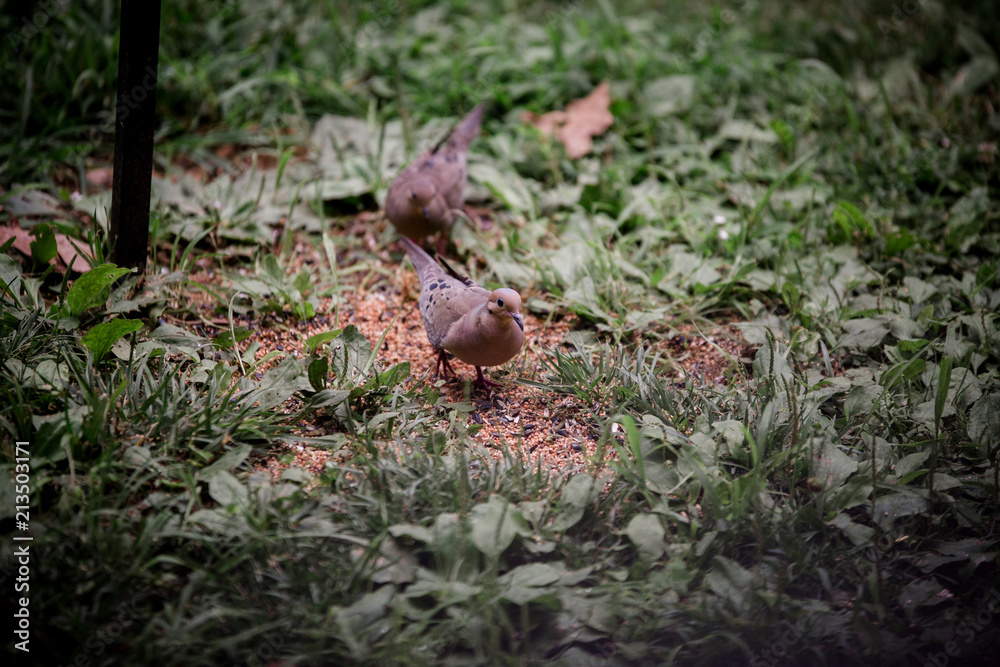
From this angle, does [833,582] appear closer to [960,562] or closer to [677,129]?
[960,562]

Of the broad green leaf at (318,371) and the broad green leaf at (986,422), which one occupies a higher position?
the broad green leaf at (318,371)

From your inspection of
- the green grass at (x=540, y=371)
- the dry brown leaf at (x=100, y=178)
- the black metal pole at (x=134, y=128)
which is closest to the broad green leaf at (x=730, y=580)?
the green grass at (x=540, y=371)

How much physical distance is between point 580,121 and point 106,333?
3.50 metres

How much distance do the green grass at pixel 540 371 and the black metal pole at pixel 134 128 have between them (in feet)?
0.66

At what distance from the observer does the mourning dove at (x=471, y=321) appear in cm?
290

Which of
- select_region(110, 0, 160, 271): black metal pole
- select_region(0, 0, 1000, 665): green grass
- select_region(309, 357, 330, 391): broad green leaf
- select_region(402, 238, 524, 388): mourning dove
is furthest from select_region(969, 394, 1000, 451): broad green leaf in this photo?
select_region(110, 0, 160, 271): black metal pole

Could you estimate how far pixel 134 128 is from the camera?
302 cm

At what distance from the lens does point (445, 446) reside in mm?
2799

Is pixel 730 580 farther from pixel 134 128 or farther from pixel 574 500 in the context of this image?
pixel 134 128

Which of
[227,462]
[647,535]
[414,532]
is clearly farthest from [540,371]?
[227,462]

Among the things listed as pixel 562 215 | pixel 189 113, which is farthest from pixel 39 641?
pixel 189 113

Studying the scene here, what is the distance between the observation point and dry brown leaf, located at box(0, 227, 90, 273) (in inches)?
137
